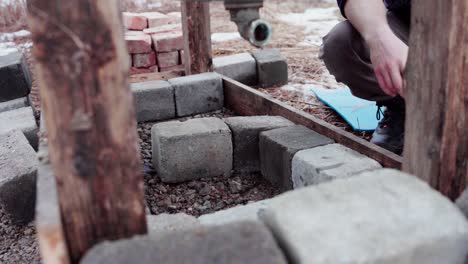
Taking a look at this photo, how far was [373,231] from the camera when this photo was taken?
3.52ft

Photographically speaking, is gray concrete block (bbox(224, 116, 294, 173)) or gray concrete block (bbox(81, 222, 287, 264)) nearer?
gray concrete block (bbox(81, 222, 287, 264))

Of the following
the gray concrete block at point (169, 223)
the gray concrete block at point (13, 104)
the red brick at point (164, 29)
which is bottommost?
the gray concrete block at point (13, 104)

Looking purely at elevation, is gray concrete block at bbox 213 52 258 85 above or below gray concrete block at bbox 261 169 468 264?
below

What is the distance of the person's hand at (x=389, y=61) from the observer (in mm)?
1918

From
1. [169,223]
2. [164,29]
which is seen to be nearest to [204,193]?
[169,223]

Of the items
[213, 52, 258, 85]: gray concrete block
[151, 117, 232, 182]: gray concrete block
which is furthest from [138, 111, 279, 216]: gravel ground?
[213, 52, 258, 85]: gray concrete block

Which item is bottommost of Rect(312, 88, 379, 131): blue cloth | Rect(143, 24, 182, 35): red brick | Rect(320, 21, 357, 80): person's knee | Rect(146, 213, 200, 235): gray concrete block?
Rect(312, 88, 379, 131): blue cloth

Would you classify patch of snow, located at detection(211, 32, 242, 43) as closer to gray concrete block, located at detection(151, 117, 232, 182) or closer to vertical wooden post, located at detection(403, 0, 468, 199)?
gray concrete block, located at detection(151, 117, 232, 182)

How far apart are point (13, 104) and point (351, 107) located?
2224mm

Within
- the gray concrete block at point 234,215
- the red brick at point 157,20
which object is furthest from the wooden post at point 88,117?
the red brick at point 157,20

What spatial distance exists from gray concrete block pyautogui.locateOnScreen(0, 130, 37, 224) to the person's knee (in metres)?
1.60

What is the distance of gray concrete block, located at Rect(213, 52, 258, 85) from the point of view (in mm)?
3973

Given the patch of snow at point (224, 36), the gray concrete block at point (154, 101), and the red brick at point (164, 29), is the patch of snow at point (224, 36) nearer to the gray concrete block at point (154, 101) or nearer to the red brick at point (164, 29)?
the red brick at point (164, 29)

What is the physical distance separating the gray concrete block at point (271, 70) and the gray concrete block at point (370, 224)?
2926 millimetres
